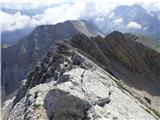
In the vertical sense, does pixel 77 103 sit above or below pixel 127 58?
above

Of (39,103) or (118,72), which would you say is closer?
(39,103)

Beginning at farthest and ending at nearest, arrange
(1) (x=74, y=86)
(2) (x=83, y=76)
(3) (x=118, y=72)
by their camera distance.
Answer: (3) (x=118, y=72) → (2) (x=83, y=76) → (1) (x=74, y=86)

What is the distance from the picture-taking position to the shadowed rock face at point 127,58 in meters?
76.4

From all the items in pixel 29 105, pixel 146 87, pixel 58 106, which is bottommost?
pixel 146 87

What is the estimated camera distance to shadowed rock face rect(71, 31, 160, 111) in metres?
76.4

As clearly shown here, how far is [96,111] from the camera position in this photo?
25.7m

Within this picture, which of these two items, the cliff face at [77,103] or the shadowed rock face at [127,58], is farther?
the shadowed rock face at [127,58]

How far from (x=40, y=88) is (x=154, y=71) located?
61149 millimetres

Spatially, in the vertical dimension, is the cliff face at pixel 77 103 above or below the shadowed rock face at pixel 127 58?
above

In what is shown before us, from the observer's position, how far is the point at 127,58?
86.8 meters

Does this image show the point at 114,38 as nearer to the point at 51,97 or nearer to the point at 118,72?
the point at 118,72

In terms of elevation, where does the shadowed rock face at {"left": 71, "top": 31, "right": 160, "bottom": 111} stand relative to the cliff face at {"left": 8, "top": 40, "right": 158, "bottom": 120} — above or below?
below

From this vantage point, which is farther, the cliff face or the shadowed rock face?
the shadowed rock face

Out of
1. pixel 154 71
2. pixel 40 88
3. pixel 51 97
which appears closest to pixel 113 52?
pixel 154 71
